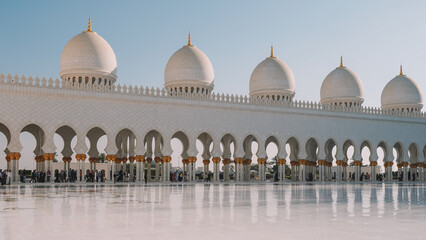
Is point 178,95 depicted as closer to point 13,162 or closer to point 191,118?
point 191,118

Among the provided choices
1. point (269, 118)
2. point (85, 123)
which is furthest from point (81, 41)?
point (269, 118)

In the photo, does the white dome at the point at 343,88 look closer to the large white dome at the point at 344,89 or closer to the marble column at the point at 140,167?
the large white dome at the point at 344,89

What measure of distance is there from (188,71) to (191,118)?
3.58 m

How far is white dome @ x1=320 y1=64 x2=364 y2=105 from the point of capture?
2830 cm

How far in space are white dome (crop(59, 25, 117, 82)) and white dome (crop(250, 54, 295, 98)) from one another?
8.39 m

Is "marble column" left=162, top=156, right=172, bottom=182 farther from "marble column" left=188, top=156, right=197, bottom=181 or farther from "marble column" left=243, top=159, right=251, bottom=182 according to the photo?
"marble column" left=243, top=159, right=251, bottom=182

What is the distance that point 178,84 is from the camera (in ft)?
79.0

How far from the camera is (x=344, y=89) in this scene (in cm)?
2833

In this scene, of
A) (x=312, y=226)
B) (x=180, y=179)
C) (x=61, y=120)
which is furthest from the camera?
(x=180, y=179)

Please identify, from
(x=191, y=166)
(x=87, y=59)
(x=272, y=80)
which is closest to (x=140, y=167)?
(x=191, y=166)

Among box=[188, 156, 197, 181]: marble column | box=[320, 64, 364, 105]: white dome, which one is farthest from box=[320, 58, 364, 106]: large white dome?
box=[188, 156, 197, 181]: marble column

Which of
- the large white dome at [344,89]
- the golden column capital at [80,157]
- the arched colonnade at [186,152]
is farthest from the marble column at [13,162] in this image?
the large white dome at [344,89]

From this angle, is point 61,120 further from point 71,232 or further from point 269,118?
point 71,232

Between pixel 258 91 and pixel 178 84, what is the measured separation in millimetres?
5055
